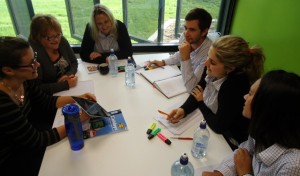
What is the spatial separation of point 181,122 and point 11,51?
104 centimetres

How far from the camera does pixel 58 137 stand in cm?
114

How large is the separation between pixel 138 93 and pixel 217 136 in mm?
651

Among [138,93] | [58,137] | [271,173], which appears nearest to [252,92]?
[271,173]

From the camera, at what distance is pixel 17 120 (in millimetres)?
1020

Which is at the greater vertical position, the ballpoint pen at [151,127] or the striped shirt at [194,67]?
the striped shirt at [194,67]

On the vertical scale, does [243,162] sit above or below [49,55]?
below

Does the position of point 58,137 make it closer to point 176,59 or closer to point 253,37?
point 176,59

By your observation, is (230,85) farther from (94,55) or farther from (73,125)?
(94,55)

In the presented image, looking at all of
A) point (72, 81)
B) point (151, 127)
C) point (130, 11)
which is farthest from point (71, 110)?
point (130, 11)

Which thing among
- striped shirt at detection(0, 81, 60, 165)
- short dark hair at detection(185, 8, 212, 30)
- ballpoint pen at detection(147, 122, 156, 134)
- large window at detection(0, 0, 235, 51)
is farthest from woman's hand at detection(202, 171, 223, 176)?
large window at detection(0, 0, 235, 51)

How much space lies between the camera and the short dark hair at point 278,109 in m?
0.81

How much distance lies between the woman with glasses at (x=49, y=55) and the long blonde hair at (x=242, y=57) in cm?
115

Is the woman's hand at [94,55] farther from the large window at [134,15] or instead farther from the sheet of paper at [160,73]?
the large window at [134,15]

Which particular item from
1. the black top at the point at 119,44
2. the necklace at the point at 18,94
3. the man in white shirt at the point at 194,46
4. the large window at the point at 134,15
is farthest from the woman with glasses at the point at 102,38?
the necklace at the point at 18,94
